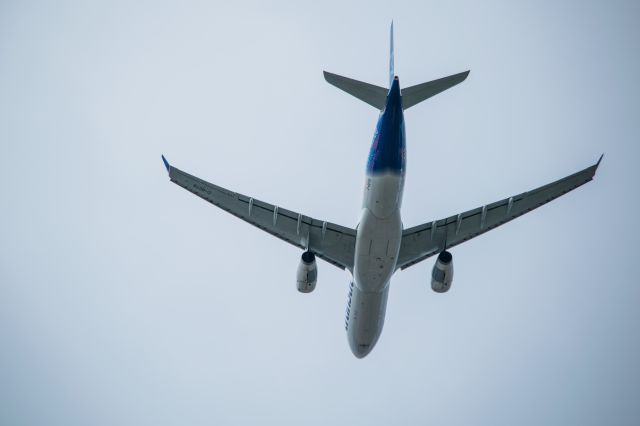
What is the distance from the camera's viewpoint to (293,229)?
22.0 metres

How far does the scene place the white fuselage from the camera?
17.6m

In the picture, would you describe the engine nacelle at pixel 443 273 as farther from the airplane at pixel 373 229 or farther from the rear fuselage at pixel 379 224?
the rear fuselage at pixel 379 224

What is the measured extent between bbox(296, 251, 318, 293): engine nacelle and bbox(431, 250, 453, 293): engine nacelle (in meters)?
4.93

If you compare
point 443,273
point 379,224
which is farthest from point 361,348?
point 379,224

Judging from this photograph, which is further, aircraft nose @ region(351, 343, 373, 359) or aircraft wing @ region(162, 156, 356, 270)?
aircraft nose @ region(351, 343, 373, 359)

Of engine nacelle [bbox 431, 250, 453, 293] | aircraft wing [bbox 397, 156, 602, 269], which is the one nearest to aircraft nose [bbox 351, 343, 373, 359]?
aircraft wing [bbox 397, 156, 602, 269]

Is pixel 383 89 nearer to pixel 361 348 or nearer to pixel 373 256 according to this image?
pixel 373 256

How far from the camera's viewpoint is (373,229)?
736 inches

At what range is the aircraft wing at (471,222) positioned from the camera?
2088 cm

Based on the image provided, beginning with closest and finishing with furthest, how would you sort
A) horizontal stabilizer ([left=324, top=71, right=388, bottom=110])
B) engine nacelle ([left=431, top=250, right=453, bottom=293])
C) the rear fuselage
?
the rear fuselage
horizontal stabilizer ([left=324, top=71, right=388, bottom=110])
engine nacelle ([left=431, top=250, right=453, bottom=293])

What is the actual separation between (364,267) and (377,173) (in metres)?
4.51

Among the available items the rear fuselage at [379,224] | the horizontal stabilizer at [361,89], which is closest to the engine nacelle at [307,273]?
the rear fuselage at [379,224]

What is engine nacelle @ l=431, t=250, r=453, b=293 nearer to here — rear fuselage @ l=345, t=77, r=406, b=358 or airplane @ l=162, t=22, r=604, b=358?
airplane @ l=162, t=22, r=604, b=358

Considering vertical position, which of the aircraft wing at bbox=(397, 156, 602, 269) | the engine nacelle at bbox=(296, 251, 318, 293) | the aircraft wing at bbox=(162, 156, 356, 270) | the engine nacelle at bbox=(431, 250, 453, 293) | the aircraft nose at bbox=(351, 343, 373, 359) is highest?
the aircraft wing at bbox=(397, 156, 602, 269)
